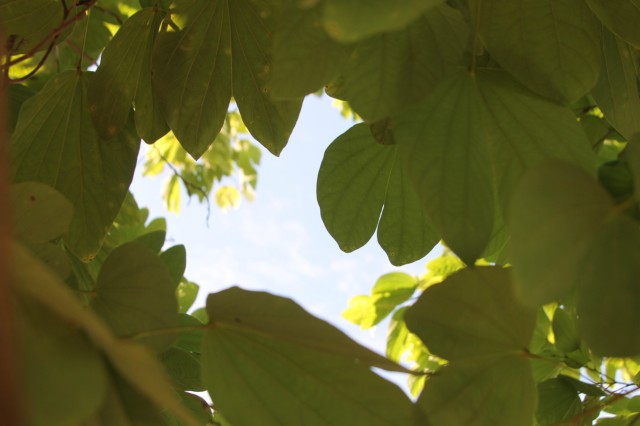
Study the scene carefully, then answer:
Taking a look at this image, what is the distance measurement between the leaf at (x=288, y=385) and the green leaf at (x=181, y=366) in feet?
1.11

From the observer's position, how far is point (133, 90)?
89 centimetres

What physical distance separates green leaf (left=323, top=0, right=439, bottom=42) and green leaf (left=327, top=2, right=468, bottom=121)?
0.49ft

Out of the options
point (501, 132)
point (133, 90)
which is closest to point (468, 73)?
point (501, 132)

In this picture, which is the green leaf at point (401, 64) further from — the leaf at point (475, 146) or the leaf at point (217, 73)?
the leaf at point (217, 73)

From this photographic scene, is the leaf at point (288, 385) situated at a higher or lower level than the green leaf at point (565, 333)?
higher

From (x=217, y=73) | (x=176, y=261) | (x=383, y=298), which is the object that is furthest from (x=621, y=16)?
(x=383, y=298)

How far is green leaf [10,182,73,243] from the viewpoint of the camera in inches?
22.2

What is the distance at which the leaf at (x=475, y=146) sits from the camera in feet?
1.84

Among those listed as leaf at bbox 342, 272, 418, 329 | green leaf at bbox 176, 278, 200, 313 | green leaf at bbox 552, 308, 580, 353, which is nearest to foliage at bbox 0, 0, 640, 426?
green leaf at bbox 552, 308, 580, 353

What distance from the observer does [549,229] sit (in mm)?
430

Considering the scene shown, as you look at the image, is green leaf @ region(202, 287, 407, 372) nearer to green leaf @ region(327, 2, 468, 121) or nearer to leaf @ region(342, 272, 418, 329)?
Result: green leaf @ region(327, 2, 468, 121)

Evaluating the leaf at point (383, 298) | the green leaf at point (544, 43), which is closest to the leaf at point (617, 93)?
the green leaf at point (544, 43)

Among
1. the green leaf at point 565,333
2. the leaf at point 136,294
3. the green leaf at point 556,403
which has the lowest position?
the green leaf at point 556,403

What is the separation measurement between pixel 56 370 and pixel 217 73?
58 centimetres
